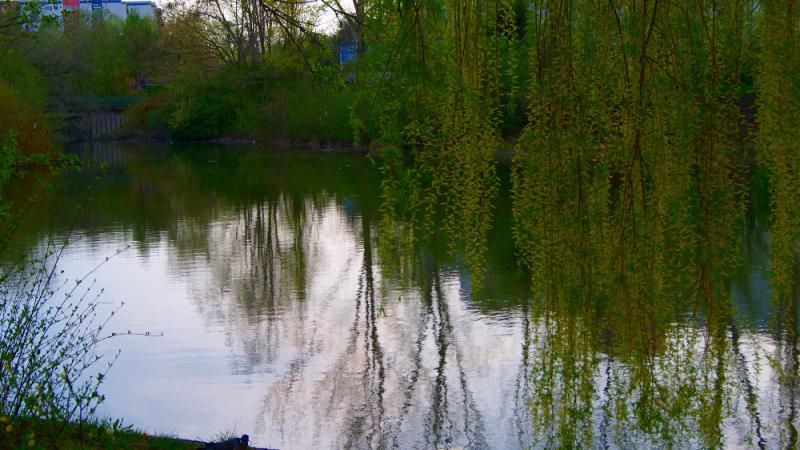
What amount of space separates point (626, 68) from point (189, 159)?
86.2 feet

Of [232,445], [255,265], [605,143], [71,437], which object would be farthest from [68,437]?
[255,265]

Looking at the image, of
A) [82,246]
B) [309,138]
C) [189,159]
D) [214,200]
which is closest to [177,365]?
[82,246]

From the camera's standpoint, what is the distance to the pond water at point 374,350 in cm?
321

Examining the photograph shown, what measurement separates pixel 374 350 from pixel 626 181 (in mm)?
4815

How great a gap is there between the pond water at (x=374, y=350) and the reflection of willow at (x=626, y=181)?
5 cm

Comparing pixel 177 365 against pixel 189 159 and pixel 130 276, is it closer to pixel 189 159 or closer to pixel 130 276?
pixel 130 276

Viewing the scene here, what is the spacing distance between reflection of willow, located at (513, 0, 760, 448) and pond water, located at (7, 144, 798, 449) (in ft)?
0.16

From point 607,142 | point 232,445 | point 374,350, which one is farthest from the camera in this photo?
point 374,350

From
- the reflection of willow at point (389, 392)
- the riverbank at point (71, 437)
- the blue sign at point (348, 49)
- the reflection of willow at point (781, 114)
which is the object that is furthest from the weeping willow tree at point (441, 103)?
the reflection of willow at point (389, 392)

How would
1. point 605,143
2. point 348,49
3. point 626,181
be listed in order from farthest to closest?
point 348,49 < point 605,143 < point 626,181

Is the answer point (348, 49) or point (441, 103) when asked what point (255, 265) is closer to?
point (348, 49)

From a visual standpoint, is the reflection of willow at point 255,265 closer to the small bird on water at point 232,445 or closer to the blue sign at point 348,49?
the blue sign at point 348,49

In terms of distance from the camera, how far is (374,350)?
716 cm

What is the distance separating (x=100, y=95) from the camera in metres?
41.9
